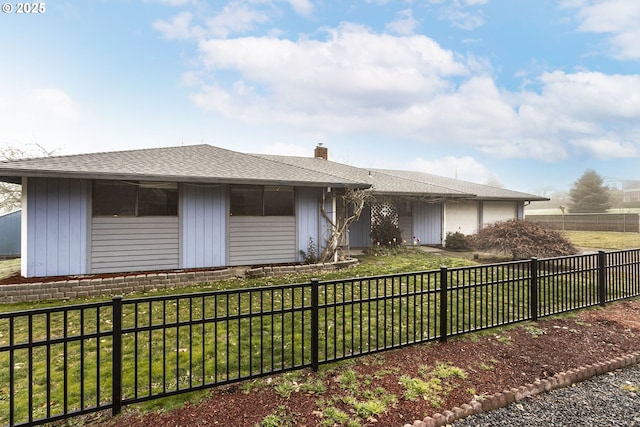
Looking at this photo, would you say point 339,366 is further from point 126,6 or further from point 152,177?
point 126,6

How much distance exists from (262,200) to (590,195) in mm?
39754

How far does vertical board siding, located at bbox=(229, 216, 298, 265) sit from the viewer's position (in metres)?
8.70

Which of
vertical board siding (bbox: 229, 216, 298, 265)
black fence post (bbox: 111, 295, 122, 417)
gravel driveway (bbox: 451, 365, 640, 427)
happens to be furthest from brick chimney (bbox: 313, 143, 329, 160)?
black fence post (bbox: 111, 295, 122, 417)

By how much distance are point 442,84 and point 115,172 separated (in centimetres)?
2630

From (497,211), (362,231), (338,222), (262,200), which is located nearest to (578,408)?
(338,222)

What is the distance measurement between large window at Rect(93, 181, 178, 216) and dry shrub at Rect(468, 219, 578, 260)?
34.1ft

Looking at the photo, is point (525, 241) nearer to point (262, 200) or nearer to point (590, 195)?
point (262, 200)

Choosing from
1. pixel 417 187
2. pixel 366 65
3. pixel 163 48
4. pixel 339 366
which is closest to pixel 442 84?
pixel 366 65

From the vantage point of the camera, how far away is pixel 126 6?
11.9m

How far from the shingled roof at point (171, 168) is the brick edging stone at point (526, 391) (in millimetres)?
6665

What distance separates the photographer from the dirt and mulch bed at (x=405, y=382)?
8.27 ft

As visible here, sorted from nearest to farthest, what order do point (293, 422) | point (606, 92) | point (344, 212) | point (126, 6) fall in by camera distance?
point (293, 422) → point (344, 212) → point (126, 6) → point (606, 92)

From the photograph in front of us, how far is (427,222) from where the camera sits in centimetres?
1467

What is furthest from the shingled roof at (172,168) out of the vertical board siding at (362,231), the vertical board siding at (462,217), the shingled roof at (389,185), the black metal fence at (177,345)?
the vertical board siding at (462,217)
